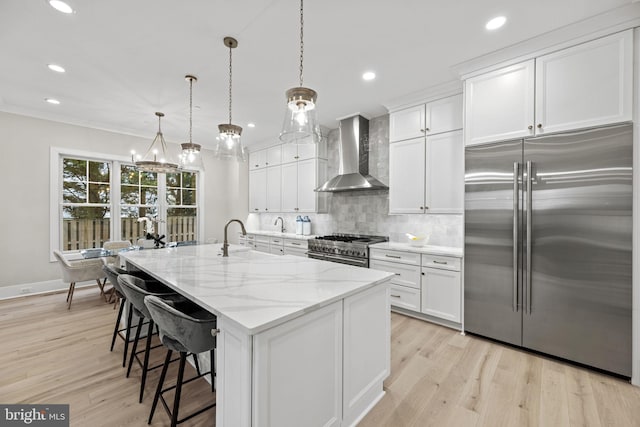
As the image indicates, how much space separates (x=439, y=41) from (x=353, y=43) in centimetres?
77

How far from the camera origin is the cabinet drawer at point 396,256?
323cm

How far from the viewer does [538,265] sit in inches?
93.3

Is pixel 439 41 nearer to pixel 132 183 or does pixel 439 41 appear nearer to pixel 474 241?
pixel 474 241

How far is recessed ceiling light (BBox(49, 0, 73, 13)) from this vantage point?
1.92 m

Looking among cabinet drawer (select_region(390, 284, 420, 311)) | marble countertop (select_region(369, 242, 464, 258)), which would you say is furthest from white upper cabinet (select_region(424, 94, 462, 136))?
cabinet drawer (select_region(390, 284, 420, 311))

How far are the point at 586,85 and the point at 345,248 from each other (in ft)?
9.61

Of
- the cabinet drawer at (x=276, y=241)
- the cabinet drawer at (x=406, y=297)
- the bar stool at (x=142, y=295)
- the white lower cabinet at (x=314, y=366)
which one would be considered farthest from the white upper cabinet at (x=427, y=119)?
the bar stool at (x=142, y=295)

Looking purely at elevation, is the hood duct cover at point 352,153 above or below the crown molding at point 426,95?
below

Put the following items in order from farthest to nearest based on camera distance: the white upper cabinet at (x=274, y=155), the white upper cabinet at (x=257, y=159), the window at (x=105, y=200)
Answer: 1. the white upper cabinet at (x=257, y=159)
2. the white upper cabinet at (x=274, y=155)
3. the window at (x=105, y=200)

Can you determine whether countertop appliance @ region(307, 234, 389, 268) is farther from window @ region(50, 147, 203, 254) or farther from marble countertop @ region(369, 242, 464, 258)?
window @ region(50, 147, 203, 254)

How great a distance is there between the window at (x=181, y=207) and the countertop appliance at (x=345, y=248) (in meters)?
3.09

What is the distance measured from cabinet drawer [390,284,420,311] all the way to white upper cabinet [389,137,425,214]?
1.01 meters

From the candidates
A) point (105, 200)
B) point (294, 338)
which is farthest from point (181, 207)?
point (294, 338)

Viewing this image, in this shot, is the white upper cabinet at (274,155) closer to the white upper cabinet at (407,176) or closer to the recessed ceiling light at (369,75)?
the white upper cabinet at (407,176)
